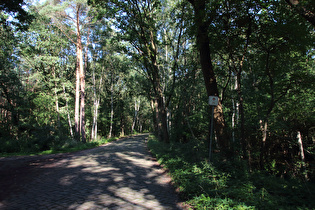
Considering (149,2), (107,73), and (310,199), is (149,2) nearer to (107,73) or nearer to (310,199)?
(310,199)

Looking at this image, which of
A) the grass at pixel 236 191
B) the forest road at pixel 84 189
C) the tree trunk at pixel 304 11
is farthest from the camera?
the forest road at pixel 84 189

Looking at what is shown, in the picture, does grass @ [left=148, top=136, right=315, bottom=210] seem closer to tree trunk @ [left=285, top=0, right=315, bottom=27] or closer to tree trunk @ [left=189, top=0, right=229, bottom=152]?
tree trunk @ [left=189, top=0, right=229, bottom=152]

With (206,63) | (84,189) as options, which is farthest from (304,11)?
(84,189)

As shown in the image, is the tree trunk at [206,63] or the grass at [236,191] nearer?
the grass at [236,191]

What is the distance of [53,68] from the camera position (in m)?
25.5

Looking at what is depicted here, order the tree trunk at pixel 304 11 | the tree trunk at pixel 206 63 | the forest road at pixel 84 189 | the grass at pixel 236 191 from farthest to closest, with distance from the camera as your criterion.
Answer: the tree trunk at pixel 206 63 < the forest road at pixel 84 189 < the tree trunk at pixel 304 11 < the grass at pixel 236 191

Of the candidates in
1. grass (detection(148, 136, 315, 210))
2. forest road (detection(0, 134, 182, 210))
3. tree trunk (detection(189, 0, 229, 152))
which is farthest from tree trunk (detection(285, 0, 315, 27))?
forest road (detection(0, 134, 182, 210))

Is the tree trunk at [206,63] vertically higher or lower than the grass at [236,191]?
higher

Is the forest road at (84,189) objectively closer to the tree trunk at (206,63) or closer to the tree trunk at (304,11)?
the tree trunk at (206,63)

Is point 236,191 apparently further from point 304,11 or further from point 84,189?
point 304,11

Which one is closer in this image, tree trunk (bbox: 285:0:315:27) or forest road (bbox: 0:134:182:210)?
tree trunk (bbox: 285:0:315:27)

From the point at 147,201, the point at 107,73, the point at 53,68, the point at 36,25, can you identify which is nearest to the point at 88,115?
the point at 107,73

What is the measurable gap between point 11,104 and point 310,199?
2681 cm

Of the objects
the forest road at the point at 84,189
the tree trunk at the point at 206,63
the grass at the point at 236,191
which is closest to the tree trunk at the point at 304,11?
the grass at the point at 236,191
